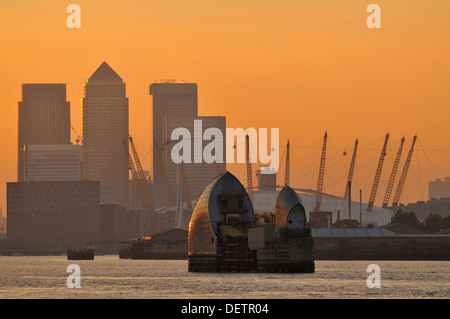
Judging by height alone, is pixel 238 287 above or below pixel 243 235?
below

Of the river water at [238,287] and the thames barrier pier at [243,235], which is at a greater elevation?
the thames barrier pier at [243,235]

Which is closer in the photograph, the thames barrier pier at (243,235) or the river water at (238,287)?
the river water at (238,287)

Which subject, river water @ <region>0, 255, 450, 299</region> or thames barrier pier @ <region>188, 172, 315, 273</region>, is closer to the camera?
river water @ <region>0, 255, 450, 299</region>

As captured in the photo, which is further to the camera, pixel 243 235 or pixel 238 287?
pixel 243 235

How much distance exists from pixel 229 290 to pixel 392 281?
28.4 metres

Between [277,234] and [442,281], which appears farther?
[277,234]

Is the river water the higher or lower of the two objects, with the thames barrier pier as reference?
lower

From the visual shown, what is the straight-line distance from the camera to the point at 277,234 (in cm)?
15975
